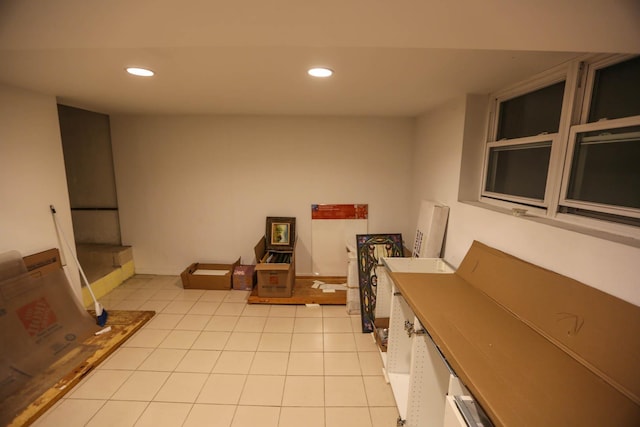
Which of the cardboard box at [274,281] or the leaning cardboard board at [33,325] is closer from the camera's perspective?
the leaning cardboard board at [33,325]

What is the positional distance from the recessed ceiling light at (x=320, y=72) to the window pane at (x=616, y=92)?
1.43 metres

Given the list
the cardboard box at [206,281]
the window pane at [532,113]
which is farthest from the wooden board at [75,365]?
the window pane at [532,113]

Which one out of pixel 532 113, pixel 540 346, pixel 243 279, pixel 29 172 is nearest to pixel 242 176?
pixel 243 279

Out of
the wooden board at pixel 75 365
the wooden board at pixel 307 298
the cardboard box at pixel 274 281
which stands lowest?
the wooden board at pixel 75 365

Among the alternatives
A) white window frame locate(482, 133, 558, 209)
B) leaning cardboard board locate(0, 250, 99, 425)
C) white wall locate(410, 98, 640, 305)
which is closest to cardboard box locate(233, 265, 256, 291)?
leaning cardboard board locate(0, 250, 99, 425)

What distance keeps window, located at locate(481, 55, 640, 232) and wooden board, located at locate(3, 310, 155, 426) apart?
3.37m

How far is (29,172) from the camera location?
2287 mm

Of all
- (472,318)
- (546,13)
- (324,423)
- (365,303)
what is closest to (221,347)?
(324,423)

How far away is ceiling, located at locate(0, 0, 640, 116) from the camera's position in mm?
939

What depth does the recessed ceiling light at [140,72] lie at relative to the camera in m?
1.75

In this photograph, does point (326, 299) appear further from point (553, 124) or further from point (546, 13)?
point (546, 13)

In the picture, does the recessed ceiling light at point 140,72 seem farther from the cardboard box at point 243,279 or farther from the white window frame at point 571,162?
the white window frame at point 571,162

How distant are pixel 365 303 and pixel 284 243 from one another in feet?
4.59

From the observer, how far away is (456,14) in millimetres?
938
